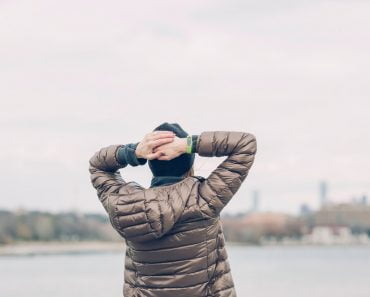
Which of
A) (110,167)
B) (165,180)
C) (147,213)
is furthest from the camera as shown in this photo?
(110,167)

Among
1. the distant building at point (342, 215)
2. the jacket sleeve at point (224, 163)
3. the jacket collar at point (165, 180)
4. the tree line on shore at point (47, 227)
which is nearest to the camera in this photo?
the jacket sleeve at point (224, 163)

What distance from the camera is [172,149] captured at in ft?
12.7

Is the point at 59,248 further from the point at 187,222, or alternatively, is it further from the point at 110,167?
the point at 187,222

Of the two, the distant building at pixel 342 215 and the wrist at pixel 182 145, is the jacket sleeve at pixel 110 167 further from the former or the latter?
the distant building at pixel 342 215

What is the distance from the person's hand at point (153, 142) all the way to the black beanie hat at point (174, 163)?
8cm

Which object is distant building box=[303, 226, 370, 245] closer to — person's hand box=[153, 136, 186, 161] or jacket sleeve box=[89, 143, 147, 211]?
jacket sleeve box=[89, 143, 147, 211]

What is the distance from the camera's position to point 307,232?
168 m

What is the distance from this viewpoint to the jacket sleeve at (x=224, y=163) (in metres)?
3.84

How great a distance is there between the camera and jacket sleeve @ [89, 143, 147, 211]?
403cm

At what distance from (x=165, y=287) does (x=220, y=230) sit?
1.07ft

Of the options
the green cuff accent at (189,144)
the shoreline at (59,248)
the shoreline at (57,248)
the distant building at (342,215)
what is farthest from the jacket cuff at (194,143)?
the distant building at (342,215)

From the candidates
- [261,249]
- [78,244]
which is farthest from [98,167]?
[261,249]

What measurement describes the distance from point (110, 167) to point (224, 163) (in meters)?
0.53

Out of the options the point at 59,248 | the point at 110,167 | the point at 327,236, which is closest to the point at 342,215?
the point at 327,236
